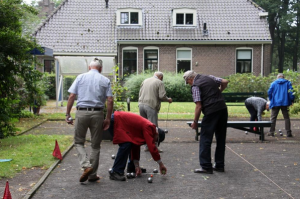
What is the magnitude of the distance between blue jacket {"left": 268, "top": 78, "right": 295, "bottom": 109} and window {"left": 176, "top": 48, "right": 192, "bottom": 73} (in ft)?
55.3

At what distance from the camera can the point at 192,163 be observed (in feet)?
26.7

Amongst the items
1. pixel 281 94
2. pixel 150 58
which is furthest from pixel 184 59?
pixel 281 94

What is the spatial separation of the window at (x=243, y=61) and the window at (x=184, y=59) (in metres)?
3.38

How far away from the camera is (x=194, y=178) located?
22.7 ft

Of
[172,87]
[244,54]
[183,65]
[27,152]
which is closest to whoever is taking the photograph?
[27,152]

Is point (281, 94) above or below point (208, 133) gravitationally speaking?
above

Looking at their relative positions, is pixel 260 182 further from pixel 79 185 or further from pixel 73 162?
pixel 73 162

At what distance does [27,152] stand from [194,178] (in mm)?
3852

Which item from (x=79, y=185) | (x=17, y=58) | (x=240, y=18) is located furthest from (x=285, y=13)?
(x=79, y=185)

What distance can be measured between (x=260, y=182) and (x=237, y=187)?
522mm

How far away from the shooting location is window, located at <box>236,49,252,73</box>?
2877 centimetres

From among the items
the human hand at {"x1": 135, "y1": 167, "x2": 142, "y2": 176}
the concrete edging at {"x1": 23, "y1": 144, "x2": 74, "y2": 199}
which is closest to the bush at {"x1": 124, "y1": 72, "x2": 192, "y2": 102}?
the concrete edging at {"x1": 23, "y1": 144, "x2": 74, "y2": 199}

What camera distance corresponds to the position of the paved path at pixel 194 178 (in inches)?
235

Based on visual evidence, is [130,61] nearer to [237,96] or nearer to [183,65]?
[183,65]
